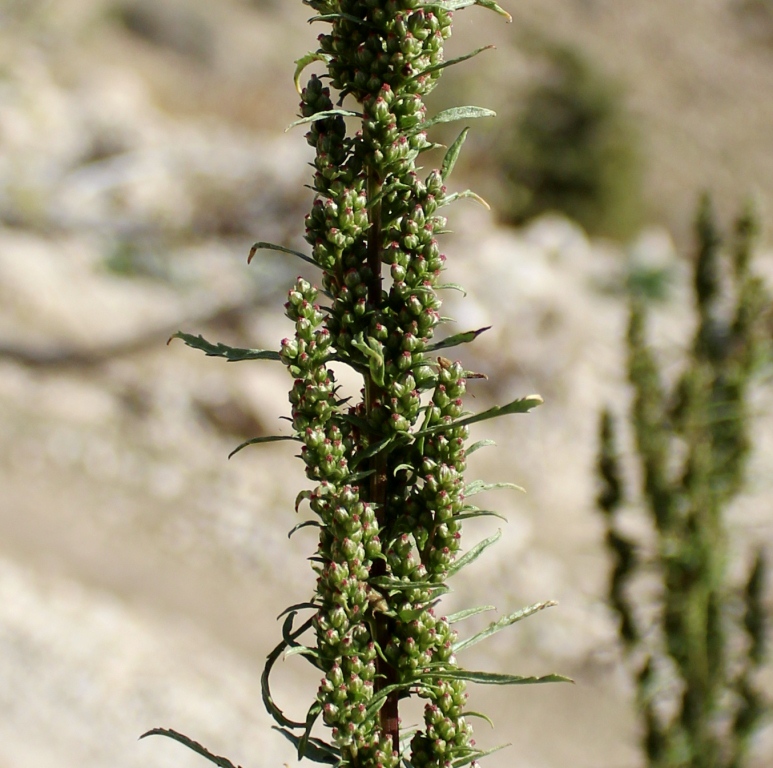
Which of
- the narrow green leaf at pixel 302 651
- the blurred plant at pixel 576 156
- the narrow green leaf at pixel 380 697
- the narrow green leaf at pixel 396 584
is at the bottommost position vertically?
the narrow green leaf at pixel 380 697

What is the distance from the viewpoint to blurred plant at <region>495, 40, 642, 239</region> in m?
18.4

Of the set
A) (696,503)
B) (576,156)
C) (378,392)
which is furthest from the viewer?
(576,156)

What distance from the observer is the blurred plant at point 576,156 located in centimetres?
1844

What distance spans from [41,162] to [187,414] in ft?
20.6

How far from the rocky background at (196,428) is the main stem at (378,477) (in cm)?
250

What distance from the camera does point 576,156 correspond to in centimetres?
1872

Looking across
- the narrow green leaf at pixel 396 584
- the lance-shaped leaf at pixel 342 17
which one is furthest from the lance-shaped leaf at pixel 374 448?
the lance-shaped leaf at pixel 342 17

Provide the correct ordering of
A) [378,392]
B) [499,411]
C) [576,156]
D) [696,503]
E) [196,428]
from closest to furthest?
1. [499,411]
2. [378,392]
3. [696,503]
4. [196,428]
5. [576,156]

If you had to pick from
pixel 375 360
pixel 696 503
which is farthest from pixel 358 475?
pixel 696 503

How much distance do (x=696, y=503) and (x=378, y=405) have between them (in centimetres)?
238

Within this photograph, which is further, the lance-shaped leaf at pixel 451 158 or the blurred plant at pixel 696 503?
the blurred plant at pixel 696 503

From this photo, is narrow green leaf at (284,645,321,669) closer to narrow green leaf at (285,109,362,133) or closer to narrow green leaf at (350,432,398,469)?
narrow green leaf at (350,432,398,469)

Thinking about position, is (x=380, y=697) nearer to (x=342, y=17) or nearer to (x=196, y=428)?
(x=342, y=17)

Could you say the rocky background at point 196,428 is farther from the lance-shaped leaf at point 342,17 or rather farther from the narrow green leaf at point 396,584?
the lance-shaped leaf at point 342,17
